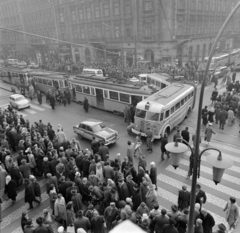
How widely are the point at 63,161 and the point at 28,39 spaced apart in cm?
6472

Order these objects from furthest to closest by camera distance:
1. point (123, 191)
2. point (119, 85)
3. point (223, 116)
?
point (119, 85) < point (223, 116) < point (123, 191)

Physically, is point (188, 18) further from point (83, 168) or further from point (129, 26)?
point (83, 168)

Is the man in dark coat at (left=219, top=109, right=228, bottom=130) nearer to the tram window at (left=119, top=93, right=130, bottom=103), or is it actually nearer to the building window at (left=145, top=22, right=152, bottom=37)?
the tram window at (left=119, top=93, right=130, bottom=103)

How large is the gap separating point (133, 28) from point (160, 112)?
27.6 meters

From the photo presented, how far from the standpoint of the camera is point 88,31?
45.7 metres

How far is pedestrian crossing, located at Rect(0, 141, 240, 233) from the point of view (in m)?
8.64

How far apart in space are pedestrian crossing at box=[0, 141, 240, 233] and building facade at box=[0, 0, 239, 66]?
1787 cm

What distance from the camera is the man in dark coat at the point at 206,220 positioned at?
661 centimetres

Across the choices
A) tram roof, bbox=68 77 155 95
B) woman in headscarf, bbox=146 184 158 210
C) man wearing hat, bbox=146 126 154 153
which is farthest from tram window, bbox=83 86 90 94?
woman in headscarf, bbox=146 184 158 210

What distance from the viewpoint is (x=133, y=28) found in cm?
3756

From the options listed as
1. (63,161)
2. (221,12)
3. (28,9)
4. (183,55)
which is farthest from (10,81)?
(221,12)

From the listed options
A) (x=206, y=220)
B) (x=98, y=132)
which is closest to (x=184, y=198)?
(x=206, y=220)

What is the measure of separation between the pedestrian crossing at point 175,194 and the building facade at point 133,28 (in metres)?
17.9

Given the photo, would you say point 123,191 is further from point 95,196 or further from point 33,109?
point 33,109
